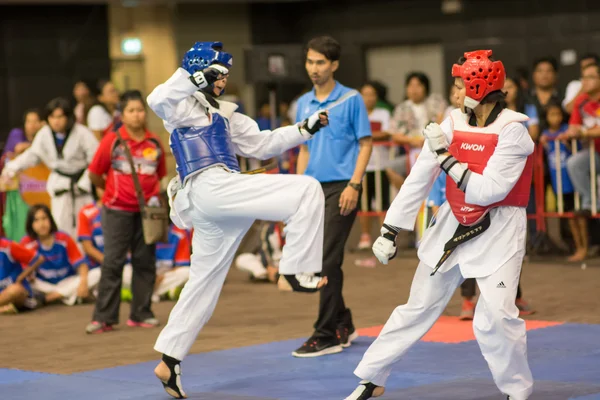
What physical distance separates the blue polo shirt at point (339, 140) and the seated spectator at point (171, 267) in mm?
3358

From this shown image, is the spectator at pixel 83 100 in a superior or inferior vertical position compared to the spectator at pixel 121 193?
superior

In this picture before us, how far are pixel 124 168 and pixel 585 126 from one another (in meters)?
5.09

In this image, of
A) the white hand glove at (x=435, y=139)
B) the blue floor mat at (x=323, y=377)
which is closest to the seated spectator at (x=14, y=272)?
the blue floor mat at (x=323, y=377)

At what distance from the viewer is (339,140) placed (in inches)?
286

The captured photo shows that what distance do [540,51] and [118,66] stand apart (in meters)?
7.27

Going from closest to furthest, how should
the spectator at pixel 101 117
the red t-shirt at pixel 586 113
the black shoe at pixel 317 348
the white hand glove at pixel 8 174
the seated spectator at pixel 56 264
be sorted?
1. the black shoe at pixel 317 348
2. the seated spectator at pixel 56 264
3. the white hand glove at pixel 8 174
4. the red t-shirt at pixel 586 113
5. the spectator at pixel 101 117

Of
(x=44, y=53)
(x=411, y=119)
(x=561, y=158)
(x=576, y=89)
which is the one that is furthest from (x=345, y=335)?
(x=44, y=53)

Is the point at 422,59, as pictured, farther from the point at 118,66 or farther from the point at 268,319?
the point at 268,319

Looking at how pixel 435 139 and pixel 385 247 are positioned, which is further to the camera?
pixel 385 247

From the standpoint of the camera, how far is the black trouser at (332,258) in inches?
281

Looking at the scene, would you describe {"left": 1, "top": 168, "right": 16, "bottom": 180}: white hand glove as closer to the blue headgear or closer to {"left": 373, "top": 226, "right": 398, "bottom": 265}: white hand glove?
the blue headgear

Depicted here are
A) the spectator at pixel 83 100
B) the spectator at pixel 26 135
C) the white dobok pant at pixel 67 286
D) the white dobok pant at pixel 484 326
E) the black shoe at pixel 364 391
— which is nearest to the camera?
the white dobok pant at pixel 484 326

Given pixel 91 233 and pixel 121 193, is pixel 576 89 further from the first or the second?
pixel 121 193

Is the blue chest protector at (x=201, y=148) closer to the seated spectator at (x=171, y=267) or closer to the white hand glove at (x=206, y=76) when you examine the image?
the white hand glove at (x=206, y=76)
